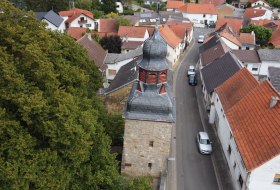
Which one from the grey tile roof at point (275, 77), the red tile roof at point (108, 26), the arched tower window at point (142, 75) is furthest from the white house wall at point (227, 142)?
the red tile roof at point (108, 26)

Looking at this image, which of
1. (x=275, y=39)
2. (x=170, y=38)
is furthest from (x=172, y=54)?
(x=275, y=39)

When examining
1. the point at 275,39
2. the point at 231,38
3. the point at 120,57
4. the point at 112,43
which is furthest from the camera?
the point at 275,39

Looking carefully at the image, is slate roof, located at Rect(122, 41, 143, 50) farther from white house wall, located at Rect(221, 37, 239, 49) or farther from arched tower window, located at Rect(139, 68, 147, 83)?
arched tower window, located at Rect(139, 68, 147, 83)

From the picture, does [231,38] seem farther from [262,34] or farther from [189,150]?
[189,150]

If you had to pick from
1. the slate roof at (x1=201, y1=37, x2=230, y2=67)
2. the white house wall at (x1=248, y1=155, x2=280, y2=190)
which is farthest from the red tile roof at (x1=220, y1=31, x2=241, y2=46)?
the white house wall at (x1=248, y1=155, x2=280, y2=190)

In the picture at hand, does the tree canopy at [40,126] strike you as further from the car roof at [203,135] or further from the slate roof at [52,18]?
the slate roof at [52,18]

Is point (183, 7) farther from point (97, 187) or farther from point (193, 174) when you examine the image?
point (97, 187)
